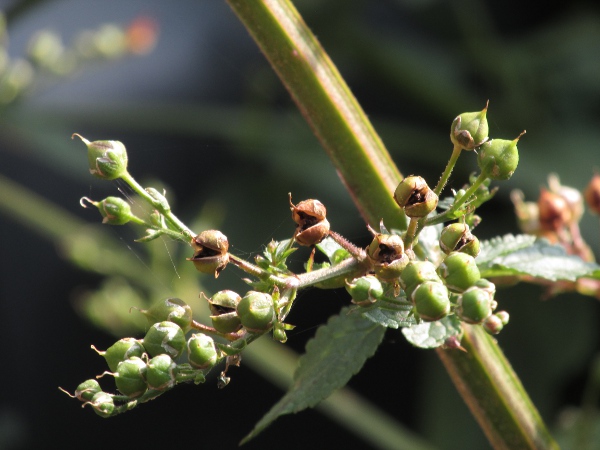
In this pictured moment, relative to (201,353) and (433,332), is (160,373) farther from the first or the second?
(433,332)

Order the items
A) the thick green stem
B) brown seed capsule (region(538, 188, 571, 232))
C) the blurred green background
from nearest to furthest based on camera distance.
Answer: the thick green stem < brown seed capsule (region(538, 188, 571, 232)) < the blurred green background

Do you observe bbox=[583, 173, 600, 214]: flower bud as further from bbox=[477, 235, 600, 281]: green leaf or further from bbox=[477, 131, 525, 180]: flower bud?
bbox=[477, 131, 525, 180]: flower bud

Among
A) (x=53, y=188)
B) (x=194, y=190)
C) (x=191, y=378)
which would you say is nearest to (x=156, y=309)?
(x=191, y=378)

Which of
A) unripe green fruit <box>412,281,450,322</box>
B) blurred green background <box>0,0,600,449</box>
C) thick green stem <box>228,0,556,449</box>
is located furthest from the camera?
blurred green background <box>0,0,600,449</box>

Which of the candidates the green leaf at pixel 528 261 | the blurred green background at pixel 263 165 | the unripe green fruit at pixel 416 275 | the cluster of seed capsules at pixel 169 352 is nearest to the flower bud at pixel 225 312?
the cluster of seed capsules at pixel 169 352

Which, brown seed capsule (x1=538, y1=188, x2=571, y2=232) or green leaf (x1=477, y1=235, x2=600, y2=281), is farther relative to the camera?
brown seed capsule (x1=538, y1=188, x2=571, y2=232)

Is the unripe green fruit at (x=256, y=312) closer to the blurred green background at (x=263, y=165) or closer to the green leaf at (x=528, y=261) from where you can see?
the green leaf at (x=528, y=261)

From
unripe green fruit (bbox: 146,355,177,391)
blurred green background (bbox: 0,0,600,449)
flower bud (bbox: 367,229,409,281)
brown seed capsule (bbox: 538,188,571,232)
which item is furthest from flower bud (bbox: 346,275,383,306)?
blurred green background (bbox: 0,0,600,449)
